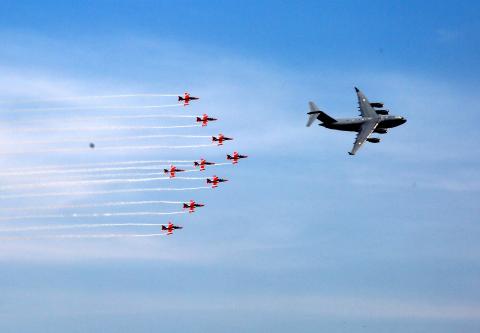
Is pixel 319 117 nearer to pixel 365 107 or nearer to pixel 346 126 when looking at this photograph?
pixel 346 126

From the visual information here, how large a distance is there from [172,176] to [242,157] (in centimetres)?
1794

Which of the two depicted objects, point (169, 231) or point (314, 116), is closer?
point (169, 231)

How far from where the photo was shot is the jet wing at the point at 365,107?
581 ft

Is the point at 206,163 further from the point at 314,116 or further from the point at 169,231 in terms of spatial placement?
the point at 314,116

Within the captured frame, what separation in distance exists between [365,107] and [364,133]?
15.9 metres

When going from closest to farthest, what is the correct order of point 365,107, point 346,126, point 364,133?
1. point 364,133
2. point 346,126
3. point 365,107

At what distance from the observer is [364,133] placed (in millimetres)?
167625

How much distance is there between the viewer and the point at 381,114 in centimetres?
17388

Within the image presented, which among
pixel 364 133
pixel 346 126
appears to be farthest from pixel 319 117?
pixel 364 133

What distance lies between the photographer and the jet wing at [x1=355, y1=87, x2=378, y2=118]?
581 feet

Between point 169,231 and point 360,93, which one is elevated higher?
point 360,93

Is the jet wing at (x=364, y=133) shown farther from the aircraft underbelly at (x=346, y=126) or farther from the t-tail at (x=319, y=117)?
the t-tail at (x=319, y=117)

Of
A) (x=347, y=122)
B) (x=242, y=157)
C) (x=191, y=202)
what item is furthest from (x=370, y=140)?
(x=191, y=202)

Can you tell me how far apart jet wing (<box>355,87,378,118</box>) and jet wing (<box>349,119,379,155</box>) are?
4541 mm
